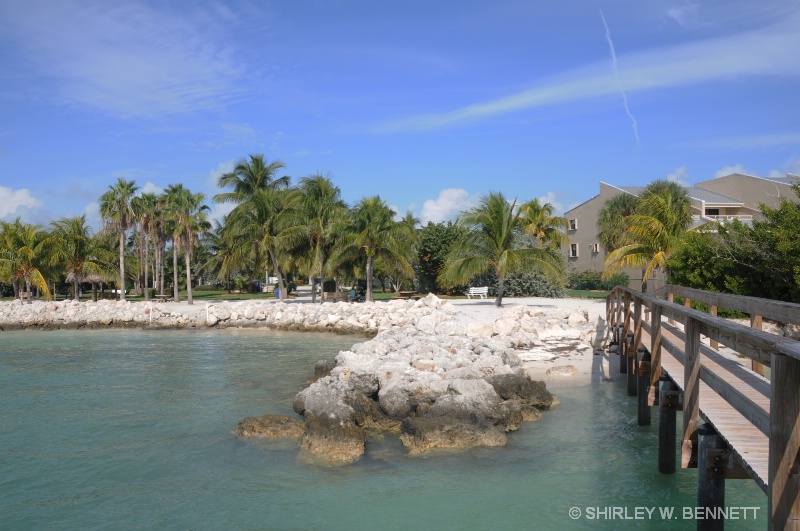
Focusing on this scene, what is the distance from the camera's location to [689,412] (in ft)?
19.9

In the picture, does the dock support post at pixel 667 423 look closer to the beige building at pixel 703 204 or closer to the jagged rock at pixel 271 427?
the jagged rock at pixel 271 427

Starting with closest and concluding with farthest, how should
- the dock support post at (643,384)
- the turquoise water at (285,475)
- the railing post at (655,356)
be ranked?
the turquoise water at (285,475) → the railing post at (655,356) → the dock support post at (643,384)

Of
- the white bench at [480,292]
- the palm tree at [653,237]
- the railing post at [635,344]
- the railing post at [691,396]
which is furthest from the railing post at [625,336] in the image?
the white bench at [480,292]

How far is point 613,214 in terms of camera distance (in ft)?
148

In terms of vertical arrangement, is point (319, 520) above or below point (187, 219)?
below

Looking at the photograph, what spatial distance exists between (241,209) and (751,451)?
37231mm

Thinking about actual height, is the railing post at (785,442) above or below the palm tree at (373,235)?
below

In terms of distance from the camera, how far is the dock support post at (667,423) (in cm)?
779

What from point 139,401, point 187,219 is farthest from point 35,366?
point 187,219

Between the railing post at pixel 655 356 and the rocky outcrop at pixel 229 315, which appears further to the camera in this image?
the rocky outcrop at pixel 229 315

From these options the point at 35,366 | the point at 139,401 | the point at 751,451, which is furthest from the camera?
the point at 35,366

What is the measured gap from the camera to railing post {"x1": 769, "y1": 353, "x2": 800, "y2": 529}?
349 cm

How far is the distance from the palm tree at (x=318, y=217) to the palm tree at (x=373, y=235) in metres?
2.44

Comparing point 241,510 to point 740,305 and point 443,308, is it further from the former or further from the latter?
point 443,308
